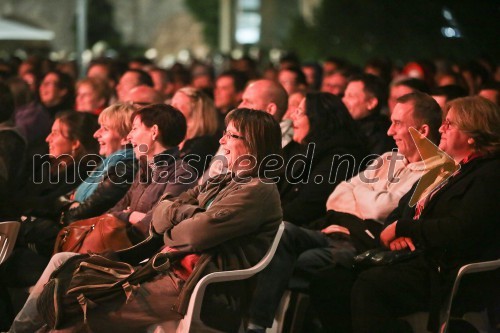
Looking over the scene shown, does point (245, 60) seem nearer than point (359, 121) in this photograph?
No

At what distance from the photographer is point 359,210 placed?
6270 mm

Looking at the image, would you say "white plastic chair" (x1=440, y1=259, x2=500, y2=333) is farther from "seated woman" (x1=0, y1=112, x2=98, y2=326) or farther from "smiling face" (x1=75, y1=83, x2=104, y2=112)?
"smiling face" (x1=75, y1=83, x2=104, y2=112)

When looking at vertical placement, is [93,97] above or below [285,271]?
above

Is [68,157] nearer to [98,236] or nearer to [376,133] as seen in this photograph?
[98,236]

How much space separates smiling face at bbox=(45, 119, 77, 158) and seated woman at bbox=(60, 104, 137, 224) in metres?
0.20

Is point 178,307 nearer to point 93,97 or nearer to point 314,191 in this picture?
point 314,191

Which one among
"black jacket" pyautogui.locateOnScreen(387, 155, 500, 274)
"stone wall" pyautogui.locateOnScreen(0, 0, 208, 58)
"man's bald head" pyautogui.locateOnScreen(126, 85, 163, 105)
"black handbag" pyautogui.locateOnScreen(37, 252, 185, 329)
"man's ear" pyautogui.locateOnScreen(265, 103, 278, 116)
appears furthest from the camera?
"stone wall" pyautogui.locateOnScreen(0, 0, 208, 58)

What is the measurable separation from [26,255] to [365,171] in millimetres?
2116

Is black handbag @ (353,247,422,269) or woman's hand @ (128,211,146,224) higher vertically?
woman's hand @ (128,211,146,224)

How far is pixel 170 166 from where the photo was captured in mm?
Answer: 6074

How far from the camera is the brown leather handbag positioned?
5.62 metres

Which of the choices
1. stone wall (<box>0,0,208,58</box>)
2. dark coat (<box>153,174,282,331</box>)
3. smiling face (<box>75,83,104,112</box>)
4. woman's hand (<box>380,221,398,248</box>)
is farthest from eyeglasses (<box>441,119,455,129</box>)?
stone wall (<box>0,0,208,58</box>)

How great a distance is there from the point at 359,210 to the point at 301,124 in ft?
3.18

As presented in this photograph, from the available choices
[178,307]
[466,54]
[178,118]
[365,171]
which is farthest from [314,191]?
[466,54]
